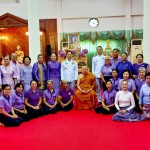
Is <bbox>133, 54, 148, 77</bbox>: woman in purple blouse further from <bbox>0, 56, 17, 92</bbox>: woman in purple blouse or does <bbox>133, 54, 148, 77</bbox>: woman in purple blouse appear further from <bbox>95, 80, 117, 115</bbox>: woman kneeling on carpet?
<bbox>0, 56, 17, 92</bbox>: woman in purple blouse

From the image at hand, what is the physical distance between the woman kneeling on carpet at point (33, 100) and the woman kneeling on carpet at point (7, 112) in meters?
0.57

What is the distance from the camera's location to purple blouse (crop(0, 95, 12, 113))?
4.42 m

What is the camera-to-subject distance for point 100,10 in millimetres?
10766

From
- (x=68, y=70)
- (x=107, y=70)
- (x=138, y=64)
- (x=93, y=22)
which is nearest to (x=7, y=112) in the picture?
(x=68, y=70)

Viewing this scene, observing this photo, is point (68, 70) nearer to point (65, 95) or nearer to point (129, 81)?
point (65, 95)

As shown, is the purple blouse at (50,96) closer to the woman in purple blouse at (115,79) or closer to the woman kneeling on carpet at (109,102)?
the woman kneeling on carpet at (109,102)

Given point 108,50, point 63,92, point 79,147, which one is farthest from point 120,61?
point 108,50

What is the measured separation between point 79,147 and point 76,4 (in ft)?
28.1

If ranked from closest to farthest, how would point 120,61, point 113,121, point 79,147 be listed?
point 79,147 < point 113,121 < point 120,61

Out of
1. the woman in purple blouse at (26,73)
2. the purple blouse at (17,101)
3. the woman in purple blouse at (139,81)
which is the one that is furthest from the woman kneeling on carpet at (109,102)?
the woman in purple blouse at (26,73)

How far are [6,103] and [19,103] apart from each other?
44cm

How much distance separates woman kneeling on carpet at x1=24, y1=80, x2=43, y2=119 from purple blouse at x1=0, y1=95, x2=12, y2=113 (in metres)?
0.62

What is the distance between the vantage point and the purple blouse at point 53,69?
5.95 metres

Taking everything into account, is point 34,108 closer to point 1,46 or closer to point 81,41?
point 81,41
